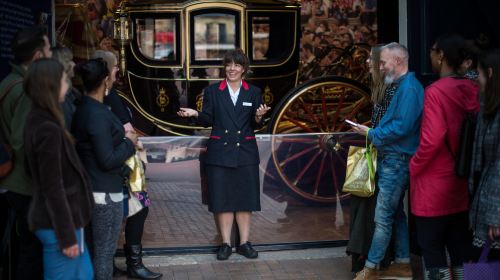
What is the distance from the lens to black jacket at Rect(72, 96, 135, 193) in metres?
3.96

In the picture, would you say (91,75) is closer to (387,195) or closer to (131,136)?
(131,136)

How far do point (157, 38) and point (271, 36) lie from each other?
49.0 inches

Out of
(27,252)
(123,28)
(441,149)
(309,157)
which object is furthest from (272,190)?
(123,28)

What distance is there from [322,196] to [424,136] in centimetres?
197

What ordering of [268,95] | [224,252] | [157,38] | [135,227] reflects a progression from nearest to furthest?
→ 1. [135,227]
2. [224,252]
3. [268,95]
4. [157,38]

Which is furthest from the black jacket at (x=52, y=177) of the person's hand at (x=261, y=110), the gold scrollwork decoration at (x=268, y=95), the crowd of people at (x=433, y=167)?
the gold scrollwork decoration at (x=268, y=95)

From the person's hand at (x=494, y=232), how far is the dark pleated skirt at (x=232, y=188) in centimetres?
216

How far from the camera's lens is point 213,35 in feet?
27.3

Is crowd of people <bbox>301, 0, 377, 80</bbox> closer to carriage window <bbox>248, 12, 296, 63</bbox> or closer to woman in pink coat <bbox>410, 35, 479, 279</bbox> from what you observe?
carriage window <bbox>248, 12, 296, 63</bbox>

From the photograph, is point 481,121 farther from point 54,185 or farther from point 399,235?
point 54,185

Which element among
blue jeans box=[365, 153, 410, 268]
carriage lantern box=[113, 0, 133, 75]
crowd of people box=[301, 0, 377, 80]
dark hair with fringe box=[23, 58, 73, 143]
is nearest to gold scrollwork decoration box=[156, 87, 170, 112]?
carriage lantern box=[113, 0, 133, 75]

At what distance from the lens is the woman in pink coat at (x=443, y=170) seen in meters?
4.15

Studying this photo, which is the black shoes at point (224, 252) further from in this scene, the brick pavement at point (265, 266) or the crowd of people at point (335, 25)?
the crowd of people at point (335, 25)

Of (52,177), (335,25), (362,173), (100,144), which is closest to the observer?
(52,177)
